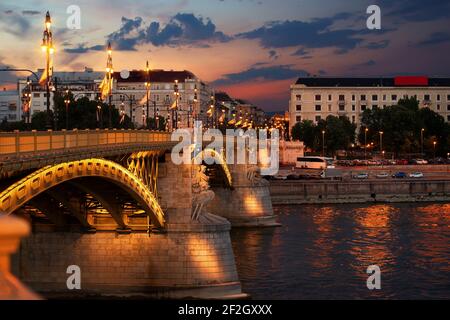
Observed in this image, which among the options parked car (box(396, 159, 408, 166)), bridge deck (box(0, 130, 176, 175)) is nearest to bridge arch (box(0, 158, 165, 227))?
bridge deck (box(0, 130, 176, 175))

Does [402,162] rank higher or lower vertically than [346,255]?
higher

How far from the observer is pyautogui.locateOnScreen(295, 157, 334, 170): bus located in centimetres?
12001

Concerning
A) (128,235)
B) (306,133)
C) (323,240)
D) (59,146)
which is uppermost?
(306,133)

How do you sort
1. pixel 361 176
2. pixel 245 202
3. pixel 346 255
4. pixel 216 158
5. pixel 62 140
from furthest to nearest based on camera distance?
pixel 361 176, pixel 245 202, pixel 216 158, pixel 346 255, pixel 62 140

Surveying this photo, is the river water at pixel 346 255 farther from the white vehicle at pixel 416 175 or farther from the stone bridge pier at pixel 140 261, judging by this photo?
the white vehicle at pixel 416 175

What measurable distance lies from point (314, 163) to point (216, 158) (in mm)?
63070

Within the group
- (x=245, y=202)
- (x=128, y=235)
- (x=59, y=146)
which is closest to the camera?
(x=59, y=146)

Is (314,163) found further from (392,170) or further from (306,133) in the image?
(306,133)

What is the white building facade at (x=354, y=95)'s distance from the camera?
577 feet

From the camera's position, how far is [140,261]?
3641 cm

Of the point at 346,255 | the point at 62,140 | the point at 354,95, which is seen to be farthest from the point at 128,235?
the point at 354,95

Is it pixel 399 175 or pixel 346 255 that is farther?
pixel 399 175

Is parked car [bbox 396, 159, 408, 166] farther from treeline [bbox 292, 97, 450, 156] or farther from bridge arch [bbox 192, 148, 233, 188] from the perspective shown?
bridge arch [bbox 192, 148, 233, 188]

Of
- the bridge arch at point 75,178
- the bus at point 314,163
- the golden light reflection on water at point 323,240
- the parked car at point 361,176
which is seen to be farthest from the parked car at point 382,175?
the bridge arch at point 75,178
